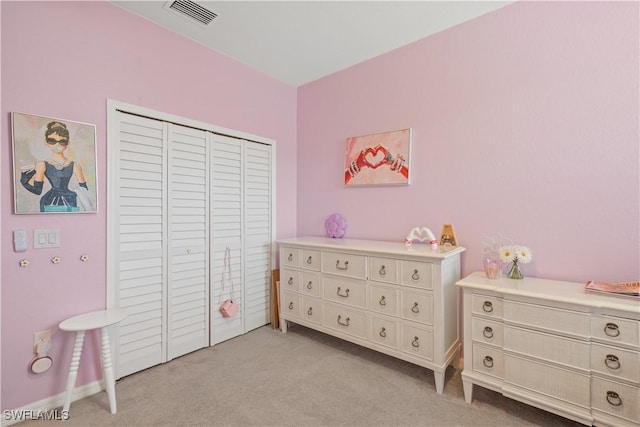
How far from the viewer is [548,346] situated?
1596mm

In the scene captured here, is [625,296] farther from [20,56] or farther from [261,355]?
[20,56]

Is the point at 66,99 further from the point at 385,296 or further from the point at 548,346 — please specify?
the point at 548,346

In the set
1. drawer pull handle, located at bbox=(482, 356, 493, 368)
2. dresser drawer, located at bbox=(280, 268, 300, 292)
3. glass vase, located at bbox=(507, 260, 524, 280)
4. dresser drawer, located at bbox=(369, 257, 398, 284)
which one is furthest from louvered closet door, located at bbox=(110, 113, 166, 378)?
glass vase, located at bbox=(507, 260, 524, 280)

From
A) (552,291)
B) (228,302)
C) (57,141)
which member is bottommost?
(228,302)

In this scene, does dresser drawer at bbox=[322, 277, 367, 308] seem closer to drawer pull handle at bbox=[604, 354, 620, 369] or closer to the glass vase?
the glass vase

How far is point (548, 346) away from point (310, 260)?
1.71 meters

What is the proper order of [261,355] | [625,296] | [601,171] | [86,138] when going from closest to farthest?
[625,296] → [601,171] → [86,138] → [261,355]

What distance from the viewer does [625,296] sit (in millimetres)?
1486

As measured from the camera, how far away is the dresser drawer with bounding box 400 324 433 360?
200 centimetres

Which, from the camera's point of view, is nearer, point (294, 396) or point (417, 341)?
point (294, 396)

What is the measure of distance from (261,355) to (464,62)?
283 cm

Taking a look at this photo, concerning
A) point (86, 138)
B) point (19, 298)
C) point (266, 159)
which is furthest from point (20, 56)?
point (266, 159)

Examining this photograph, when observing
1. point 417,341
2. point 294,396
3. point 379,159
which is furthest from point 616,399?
point 379,159

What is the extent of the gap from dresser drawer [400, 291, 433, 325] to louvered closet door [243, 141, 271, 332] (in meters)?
1.51
